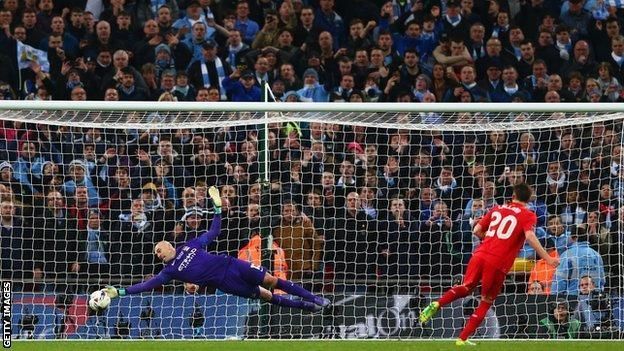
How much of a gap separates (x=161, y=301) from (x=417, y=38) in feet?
20.3

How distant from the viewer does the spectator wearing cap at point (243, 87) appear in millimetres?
18594

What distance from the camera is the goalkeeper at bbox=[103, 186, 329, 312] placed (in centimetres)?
1466

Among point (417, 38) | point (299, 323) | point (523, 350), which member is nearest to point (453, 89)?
point (417, 38)

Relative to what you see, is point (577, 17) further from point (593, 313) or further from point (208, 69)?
point (593, 313)

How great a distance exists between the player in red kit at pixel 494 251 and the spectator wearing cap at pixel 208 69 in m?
6.00

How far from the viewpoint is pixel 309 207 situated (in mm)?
16375

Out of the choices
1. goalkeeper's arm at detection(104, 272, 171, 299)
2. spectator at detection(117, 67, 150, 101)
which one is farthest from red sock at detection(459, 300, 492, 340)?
spectator at detection(117, 67, 150, 101)

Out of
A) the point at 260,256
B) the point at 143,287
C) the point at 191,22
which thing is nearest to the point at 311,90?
the point at 191,22

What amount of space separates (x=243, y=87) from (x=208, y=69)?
2.27 ft

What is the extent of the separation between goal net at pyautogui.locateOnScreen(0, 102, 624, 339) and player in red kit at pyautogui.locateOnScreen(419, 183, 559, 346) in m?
1.78

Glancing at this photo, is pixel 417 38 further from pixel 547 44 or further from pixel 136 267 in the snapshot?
pixel 136 267

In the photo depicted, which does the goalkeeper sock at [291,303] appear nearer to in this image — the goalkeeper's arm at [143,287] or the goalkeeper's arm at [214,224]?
the goalkeeper's arm at [214,224]

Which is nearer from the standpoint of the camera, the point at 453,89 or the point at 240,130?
the point at 240,130

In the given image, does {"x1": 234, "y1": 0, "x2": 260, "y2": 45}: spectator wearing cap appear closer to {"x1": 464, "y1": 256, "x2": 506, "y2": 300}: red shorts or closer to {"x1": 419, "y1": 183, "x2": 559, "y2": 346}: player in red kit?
{"x1": 419, "y1": 183, "x2": 559, "y2": 346}: player in red kit
